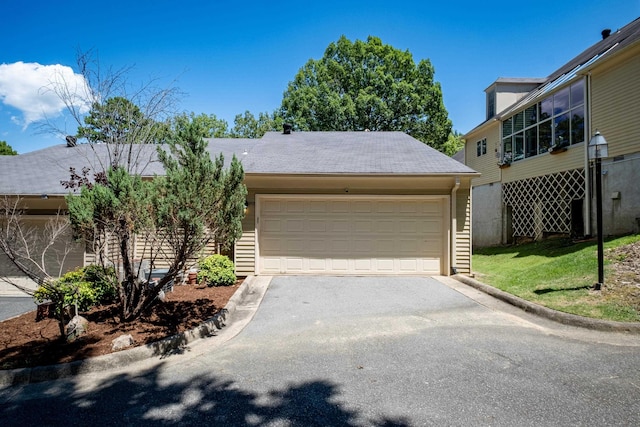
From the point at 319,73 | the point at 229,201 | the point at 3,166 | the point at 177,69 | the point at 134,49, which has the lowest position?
the point at 229,201

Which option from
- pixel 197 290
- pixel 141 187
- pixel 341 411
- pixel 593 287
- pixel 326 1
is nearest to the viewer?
pixel 341 411

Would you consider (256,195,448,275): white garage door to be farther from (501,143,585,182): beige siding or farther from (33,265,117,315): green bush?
(501,143,585,182): beige siding

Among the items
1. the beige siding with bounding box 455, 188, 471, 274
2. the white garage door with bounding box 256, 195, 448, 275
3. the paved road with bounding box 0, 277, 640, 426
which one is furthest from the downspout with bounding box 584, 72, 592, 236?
the paved road with bounding box 0, 277, 640, 426

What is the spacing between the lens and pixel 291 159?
33.2ft

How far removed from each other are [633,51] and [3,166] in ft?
64.9

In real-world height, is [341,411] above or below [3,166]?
below

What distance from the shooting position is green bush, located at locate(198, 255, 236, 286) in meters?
7.79

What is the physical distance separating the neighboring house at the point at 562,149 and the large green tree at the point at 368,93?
8513 mm

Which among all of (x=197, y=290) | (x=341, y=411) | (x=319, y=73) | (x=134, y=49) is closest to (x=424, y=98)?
(x=319, y=73)

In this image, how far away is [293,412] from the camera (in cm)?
286

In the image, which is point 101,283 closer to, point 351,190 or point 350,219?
point 350,219

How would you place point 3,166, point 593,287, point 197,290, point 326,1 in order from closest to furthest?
point 593,287, point 197,290, point 326,1, point 3,166

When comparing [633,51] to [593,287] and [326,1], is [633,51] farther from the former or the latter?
[326,1]

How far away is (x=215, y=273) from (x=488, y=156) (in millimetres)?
14082
